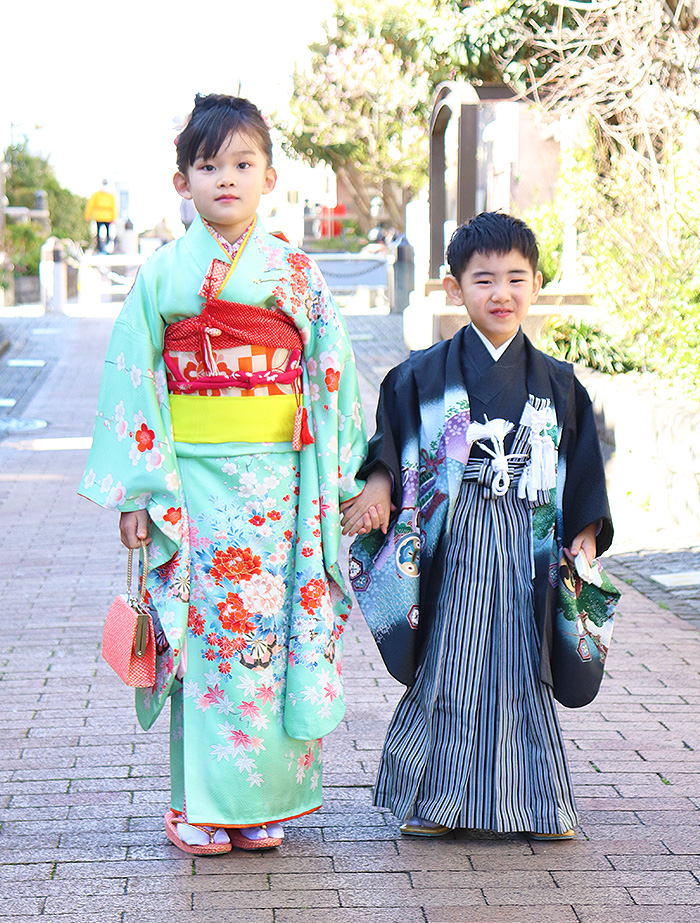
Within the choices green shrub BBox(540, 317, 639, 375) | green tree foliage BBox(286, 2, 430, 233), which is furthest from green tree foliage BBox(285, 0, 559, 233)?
green shrub BBox(540, 317, 639, 375)

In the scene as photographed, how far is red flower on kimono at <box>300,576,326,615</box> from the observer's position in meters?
3.03

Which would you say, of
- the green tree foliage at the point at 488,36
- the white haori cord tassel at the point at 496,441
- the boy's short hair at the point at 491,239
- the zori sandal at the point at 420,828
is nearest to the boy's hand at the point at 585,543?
the white haori cord tassel at the point at 496,441

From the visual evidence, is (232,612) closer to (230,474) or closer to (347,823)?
(230,474)

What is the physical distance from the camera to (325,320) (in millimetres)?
3066

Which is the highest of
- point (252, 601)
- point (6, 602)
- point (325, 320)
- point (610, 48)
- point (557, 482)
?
point (610, 48)

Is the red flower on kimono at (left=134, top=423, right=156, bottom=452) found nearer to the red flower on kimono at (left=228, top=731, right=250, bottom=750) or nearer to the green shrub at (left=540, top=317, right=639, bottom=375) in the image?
the red flower on kimono at (left=228, top=731, right=250, bottom=750)

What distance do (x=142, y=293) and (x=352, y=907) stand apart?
149cm

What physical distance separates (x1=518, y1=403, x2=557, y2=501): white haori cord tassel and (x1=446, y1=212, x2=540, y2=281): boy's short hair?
378mm

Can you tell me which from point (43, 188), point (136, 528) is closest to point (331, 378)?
point (136, 528)

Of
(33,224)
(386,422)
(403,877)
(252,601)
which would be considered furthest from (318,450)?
(33,224)

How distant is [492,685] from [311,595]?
1.67 feet

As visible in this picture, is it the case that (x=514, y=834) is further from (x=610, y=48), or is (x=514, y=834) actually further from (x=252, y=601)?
(x=610, y=48)

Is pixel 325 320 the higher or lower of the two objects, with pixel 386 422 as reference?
higher

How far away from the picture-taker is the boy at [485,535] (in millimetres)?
3072
